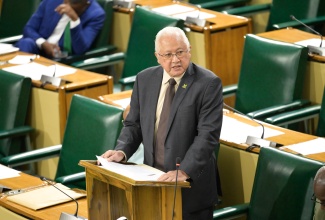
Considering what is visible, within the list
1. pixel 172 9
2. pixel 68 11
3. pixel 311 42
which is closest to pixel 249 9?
pixel 172 9

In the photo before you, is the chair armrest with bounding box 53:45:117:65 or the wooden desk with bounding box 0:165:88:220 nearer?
the wooden desk with bounding box 0:165:88:220

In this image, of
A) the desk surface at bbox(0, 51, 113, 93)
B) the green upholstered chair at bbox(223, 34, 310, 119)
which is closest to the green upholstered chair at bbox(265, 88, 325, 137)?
the green upholstered chair at bbox(223, 34, 310, 119)

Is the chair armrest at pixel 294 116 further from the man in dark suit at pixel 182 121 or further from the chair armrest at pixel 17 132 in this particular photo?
the chair armrest at pixel 17 132

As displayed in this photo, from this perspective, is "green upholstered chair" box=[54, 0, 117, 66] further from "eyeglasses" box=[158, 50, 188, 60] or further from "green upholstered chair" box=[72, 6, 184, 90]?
"eyeglasses" box=[158, 50, 188, 60]

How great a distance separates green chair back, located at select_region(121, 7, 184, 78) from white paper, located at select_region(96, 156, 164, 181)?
2.70m

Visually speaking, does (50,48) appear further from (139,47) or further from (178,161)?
(178,161)

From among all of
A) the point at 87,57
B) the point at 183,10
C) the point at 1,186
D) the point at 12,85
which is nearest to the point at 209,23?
the point at 183,10

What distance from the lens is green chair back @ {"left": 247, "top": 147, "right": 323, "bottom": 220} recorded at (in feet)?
14.1

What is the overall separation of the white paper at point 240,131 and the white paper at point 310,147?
23 centimetres

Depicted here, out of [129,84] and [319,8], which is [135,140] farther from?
[319,8]

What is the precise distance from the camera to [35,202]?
15.0ft

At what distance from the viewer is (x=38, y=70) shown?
6.56 m

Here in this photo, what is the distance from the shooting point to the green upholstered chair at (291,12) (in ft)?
23.8

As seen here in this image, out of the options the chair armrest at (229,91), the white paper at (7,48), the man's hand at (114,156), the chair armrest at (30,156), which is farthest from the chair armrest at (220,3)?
the man's hand at (114,156)
